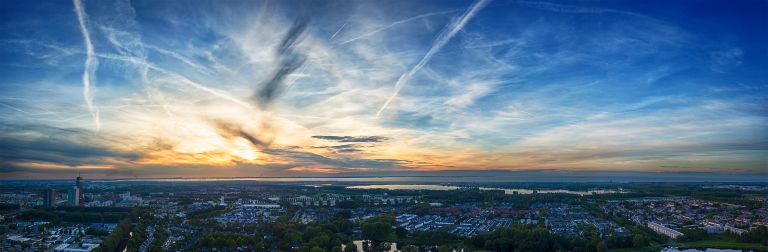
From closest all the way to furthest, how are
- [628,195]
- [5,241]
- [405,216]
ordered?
[5,241]
[405,216]
[628,195]

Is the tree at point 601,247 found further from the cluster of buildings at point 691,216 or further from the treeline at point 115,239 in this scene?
the treeline at point 115,239

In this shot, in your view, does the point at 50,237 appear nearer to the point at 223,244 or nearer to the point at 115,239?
the point at 115,239

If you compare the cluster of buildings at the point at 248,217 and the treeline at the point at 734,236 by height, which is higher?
the cluster of buildings at the point at 248,217

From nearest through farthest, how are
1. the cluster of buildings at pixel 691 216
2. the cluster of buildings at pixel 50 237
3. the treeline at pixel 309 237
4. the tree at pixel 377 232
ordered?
the treeline at pixel 309 237 → the cluster of buildings at pixel 50 237 → the tree at pixel 377 232 → the cluster of buildings at pixel 691 216

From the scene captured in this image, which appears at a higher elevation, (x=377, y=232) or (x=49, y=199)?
(x=49, y=199)

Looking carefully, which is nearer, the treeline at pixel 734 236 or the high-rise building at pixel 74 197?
the treeline at pixel 734 236

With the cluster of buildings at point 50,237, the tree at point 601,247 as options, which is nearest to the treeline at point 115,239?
the cluster of buildings at point 50,237

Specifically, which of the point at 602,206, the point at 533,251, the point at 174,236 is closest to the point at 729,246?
the point at 533,251

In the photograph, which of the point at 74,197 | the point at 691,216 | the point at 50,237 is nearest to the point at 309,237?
the point at 50,237

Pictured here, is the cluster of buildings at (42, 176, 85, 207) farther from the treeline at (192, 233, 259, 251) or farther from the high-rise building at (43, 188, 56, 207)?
the treeline at (192, 233, 259, 251)

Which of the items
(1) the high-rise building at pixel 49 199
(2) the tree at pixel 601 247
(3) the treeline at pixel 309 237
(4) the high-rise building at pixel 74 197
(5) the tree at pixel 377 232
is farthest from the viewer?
(4) the high-rise building at pixel 74 197

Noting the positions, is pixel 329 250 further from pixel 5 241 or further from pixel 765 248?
pixel 765 248
